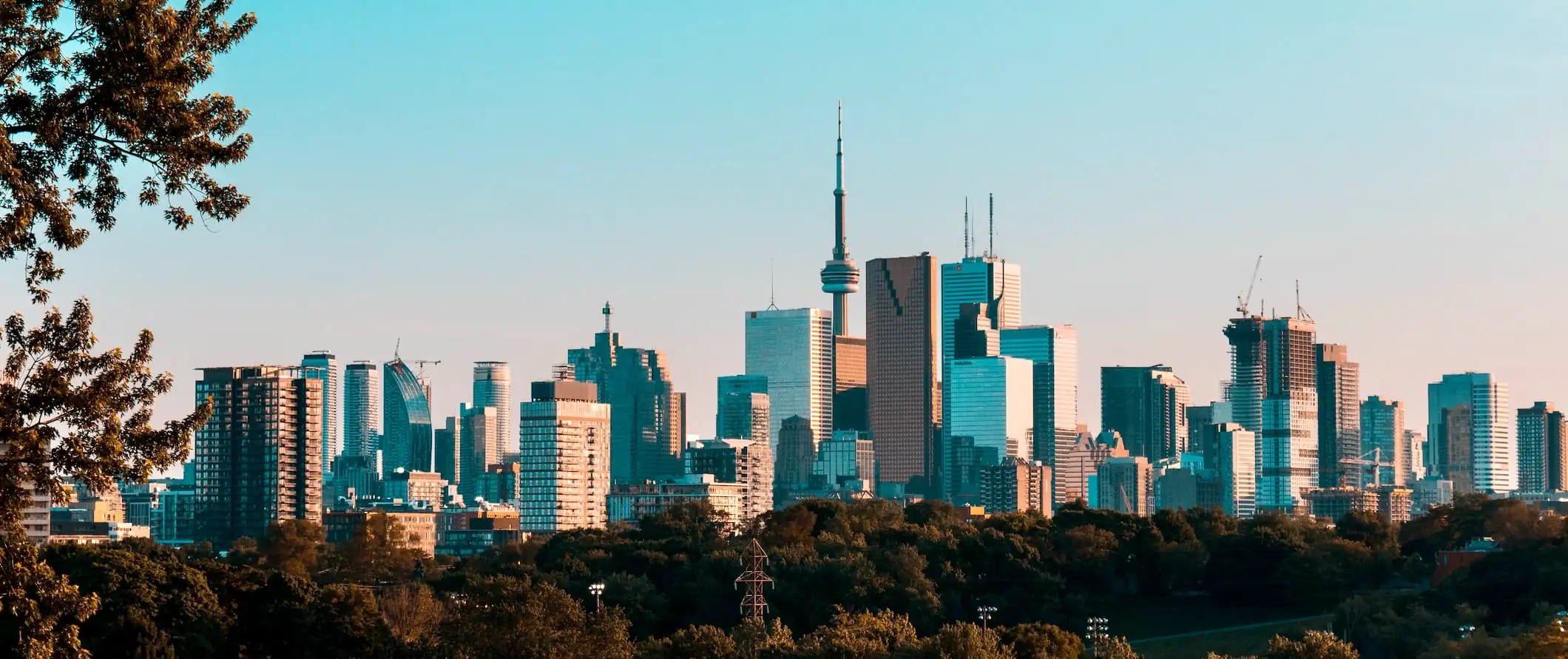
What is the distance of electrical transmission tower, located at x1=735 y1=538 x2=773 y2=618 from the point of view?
112719 mm

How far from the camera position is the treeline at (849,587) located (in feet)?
279

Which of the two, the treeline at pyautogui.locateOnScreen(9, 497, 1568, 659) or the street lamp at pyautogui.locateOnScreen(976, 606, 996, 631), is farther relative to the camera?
the street lamp at pyautogui.locateOnScreen(976, 606, 996, 631)

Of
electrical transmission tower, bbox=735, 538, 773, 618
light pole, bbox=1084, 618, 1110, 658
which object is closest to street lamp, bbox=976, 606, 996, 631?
light pole, bbox=1084, 618, 1110, 658

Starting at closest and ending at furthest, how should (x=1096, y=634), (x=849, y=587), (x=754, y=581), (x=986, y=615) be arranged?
(x=1096, y=634), (x=986, y=615), (x=754, y=581), (x=849, y=587)

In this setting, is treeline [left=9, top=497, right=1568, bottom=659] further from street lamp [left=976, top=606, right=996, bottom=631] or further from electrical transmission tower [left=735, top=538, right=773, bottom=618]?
street lamp [left=976, top=606, right=996, bottom=631]

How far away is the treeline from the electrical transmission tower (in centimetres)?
110

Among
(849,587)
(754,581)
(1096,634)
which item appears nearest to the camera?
(1096,634)

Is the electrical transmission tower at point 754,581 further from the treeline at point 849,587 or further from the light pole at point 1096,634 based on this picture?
the light pole at point 1096,634

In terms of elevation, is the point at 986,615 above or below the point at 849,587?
below

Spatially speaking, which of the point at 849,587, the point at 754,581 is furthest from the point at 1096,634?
the point at 849,587

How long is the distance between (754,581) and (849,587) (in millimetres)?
10160

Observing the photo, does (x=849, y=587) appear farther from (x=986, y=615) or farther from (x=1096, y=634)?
(x=1096, y=634)

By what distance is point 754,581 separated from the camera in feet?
373

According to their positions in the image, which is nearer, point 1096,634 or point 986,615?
point 1096,634
